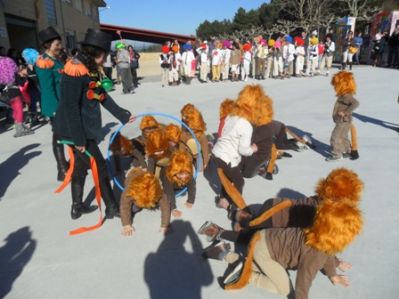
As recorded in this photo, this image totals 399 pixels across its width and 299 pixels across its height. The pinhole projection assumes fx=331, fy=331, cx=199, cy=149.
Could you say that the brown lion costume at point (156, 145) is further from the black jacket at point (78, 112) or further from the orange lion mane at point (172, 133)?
the black jacket at point (78, 112)

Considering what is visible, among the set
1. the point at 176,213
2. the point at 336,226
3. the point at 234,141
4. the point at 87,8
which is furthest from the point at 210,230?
the point at 87,8

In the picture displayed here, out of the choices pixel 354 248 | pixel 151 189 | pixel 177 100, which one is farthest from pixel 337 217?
pixel 177 100

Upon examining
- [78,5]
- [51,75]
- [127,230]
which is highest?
[78,5]

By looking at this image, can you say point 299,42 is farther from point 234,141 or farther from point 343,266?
point 343,266

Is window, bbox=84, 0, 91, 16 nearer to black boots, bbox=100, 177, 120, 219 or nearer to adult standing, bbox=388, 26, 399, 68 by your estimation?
adult standing, bbox=388, 26, 399, 68

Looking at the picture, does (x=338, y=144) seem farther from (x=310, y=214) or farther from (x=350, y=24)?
(x=350, y=24)

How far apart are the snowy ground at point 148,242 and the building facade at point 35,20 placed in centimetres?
844

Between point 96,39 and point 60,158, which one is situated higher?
point 96,39

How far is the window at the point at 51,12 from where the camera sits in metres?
16.7

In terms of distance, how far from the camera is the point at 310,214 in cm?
280

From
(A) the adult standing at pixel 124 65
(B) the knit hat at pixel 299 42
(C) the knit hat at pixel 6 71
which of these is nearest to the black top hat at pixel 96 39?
(C) the knit hat at pixel 6 71

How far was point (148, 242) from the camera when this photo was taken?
3184mm

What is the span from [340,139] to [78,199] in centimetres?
366

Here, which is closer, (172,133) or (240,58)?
(172,133)
